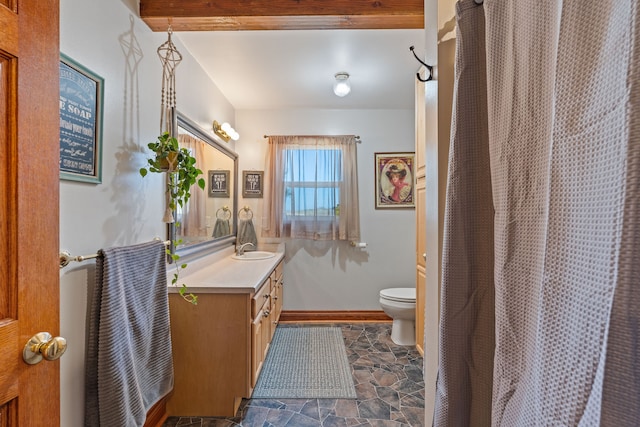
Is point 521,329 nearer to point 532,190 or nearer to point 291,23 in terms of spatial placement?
point 532,190

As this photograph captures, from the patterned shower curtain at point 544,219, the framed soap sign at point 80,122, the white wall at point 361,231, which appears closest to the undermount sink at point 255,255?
the white wall at point 361,231

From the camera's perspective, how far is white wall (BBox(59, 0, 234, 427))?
111cm

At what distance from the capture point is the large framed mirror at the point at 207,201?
6.47ft

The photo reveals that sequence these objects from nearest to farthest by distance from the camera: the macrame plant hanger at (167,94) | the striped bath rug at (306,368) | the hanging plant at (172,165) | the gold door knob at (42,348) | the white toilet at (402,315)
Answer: the gold door knob at (42,348)
the hanging plant at (172,165)
the macrame plant hanger at (167,94)
the striped bath rug at (306,368)
the white toilet at (402,315)

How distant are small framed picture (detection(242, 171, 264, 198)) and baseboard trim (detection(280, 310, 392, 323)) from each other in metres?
1.40

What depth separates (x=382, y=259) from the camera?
3.40m

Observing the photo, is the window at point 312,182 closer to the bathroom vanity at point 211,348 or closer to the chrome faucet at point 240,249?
the chrome faucet at point 240,249

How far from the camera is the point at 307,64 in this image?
234cm

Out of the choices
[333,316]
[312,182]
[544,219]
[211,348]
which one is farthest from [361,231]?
[544,219]

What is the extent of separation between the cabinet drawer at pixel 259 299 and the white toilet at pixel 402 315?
3.70 ft

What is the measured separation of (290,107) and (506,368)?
3.22 m

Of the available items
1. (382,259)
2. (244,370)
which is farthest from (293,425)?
(382,259)

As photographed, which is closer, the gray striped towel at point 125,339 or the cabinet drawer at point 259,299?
the gray striped towel at point 125,339

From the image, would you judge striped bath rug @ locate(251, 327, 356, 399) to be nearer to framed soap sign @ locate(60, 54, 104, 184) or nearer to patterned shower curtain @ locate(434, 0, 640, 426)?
patterned shower curtain @ locate(434, 0, 640, 426)
